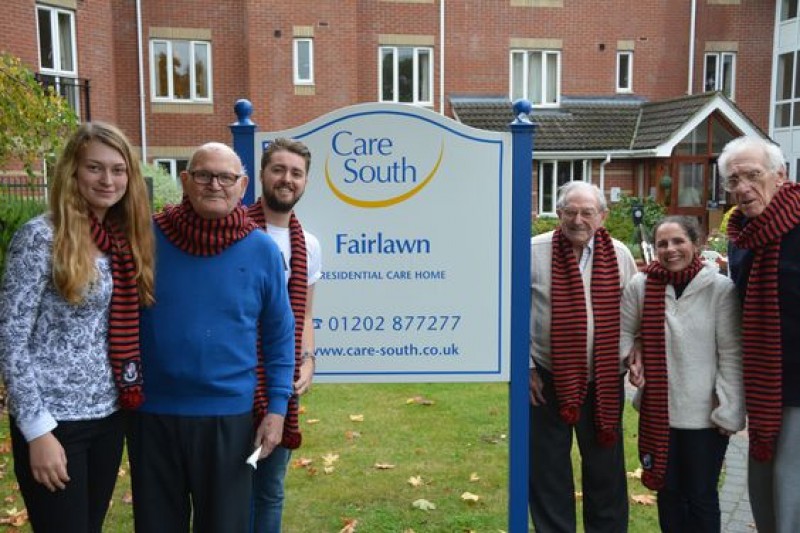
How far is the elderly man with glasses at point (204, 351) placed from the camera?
8.27 feet

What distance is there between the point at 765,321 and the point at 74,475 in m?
2.66

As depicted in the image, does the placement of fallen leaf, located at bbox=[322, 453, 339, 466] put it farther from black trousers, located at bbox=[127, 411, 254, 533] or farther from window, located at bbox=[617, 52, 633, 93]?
window, located at bbox=[617, 52, 633, 93]

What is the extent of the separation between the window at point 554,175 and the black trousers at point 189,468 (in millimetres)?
18202

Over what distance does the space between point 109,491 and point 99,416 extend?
33cm

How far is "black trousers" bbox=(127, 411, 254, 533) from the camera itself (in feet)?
8.35

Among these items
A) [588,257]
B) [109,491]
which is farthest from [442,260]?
[109,491]

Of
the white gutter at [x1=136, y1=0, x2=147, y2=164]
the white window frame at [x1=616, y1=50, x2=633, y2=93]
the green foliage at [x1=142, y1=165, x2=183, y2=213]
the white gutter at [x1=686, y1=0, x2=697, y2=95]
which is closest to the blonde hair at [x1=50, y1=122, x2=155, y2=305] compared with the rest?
the green foliage at [x1=142, y1=165, x2=183, y2=213]

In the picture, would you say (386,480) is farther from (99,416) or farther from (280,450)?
(99,416)

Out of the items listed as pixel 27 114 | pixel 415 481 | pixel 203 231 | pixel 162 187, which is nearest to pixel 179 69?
pixel 162 187

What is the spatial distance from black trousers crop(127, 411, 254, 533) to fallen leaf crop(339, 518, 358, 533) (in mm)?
1642

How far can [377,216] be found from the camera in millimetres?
3316

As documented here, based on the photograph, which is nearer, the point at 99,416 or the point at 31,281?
the point at 31,281

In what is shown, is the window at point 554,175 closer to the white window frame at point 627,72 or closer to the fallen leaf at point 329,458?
the white window frame at point 627,72

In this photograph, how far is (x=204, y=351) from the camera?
2500mm
